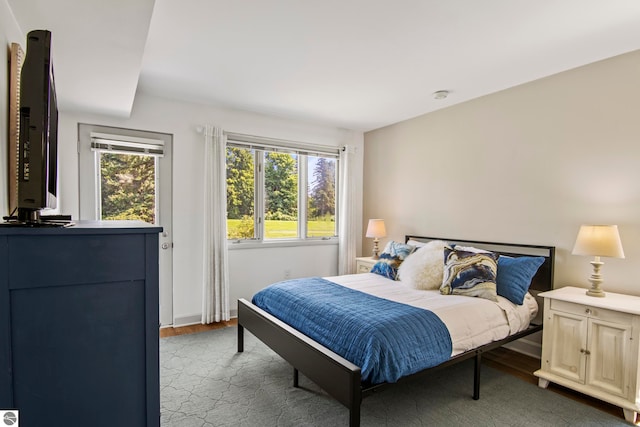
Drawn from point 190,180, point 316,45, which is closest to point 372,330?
point 316,45

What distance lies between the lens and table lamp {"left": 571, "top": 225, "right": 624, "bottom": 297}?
2.48m

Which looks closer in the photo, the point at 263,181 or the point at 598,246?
the point at 598,246

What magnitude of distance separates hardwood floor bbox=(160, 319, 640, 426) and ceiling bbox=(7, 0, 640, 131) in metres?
2.36

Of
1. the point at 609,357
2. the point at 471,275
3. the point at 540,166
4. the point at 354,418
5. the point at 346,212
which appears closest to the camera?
the point at 354,418

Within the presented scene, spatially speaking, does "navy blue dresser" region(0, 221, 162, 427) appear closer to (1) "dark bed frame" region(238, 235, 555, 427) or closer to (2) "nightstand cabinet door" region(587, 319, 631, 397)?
(1) "dark bed frame" region(238, 235, 555, 427)

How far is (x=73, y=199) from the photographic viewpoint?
11.2 ft

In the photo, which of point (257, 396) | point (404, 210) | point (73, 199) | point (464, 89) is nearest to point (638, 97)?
point (464, 89)

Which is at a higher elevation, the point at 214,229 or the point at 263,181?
the point at 263,181

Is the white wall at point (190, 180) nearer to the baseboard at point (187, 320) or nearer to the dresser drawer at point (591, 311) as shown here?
the baseboard at point (187, 320)

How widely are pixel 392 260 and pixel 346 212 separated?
1.40 m

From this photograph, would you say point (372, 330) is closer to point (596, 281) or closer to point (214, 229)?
point (596, 281)

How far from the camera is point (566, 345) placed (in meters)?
2.59

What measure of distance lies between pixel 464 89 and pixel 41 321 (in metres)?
3.67

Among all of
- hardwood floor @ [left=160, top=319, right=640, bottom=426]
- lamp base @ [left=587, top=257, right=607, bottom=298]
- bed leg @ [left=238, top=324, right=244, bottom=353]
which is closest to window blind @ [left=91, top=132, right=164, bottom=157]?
hardwood floor @ [left=160, top=319, right=640, bottom=426]
